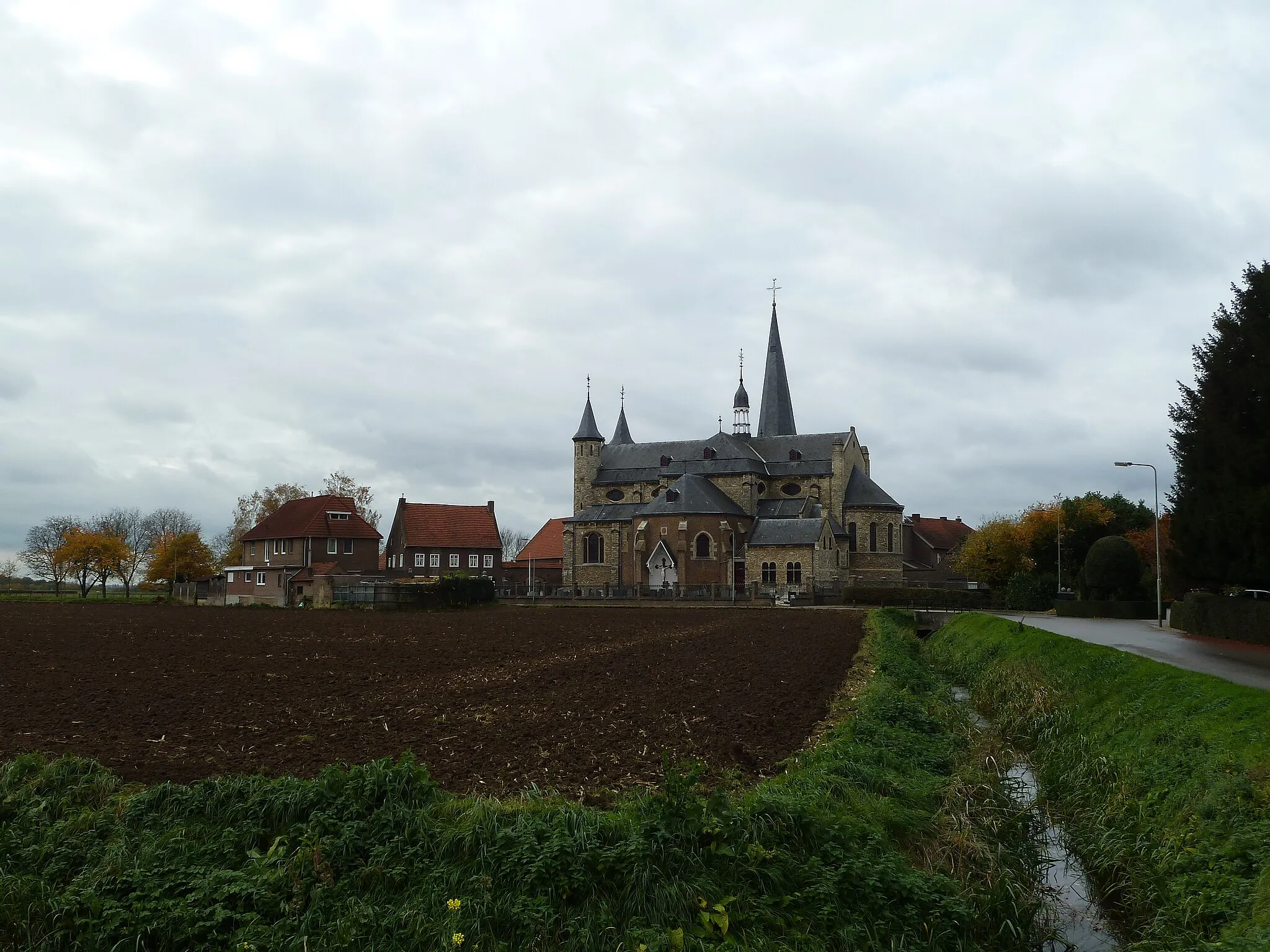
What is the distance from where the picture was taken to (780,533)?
69.4 metres

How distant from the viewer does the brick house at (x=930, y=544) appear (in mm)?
87500

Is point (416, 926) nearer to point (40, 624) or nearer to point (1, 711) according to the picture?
point (1, 711)

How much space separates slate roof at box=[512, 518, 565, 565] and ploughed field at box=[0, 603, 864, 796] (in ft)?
198

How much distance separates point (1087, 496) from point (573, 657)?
198 ft

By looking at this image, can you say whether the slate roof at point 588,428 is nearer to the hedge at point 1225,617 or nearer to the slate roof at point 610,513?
the slate roof at point 610,513

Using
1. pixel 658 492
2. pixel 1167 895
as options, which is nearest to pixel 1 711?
pixel 1167 895

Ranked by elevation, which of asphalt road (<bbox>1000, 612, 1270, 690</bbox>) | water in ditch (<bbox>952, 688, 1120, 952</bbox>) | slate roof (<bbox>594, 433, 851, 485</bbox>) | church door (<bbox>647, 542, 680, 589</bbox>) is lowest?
water in ditch (<bbox>952, 688, 1120, 952</bbox>)

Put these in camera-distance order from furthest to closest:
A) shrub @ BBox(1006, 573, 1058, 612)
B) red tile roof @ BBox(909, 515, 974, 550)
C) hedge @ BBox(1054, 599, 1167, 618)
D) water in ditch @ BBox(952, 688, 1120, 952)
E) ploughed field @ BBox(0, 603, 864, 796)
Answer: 1. red tile roof @ BBox(909, 515, 974, 550)
2. shrub @ BBox(1006, 573, 1058, 612)
3. hedge @ BBox(1054, 599, 1167, 618)
4. ploughed field @ BBox(0, 603, 864, 796)
5. water in ditch @ BBox(952, 688, 1120, 952)

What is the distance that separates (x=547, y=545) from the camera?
96250 millimetres

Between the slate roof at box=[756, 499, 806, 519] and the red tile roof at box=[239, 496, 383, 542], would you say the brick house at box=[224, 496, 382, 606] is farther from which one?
the slate roof at box=[756, 499, 806, 519]

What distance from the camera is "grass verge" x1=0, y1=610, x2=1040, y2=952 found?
736 centimetres

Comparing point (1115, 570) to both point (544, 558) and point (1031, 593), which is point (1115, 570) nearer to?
point (1031, 593)

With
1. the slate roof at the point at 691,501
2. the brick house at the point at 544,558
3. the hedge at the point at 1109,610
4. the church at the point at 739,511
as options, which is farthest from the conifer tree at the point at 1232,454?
the brick house at the point at 544,558

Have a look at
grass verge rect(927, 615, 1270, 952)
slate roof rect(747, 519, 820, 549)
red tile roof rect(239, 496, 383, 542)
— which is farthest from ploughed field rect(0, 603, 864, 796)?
red tile roof rect(239, 496, 383, 542)
